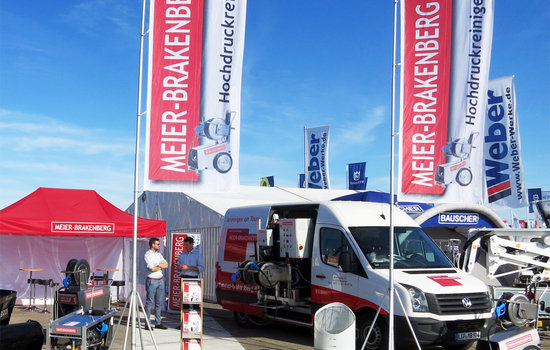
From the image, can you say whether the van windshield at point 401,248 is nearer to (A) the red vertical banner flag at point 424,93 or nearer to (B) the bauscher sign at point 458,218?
(A) the red vertical banner flag at point 424,93

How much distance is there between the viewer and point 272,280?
35.4ft

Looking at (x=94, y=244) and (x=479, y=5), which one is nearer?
(x=479, y=5)

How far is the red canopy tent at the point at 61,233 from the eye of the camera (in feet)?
46.3

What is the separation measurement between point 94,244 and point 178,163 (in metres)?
9.75

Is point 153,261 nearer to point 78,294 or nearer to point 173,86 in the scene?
point 78,294

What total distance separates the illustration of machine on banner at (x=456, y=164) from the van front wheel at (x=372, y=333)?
2.35 meters

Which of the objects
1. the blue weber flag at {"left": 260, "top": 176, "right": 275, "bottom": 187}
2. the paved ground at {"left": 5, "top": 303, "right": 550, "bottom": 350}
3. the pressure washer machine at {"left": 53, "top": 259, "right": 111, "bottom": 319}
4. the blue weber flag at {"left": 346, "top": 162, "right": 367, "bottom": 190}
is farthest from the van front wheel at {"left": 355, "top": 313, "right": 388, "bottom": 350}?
the blue weber flag at {"left": 260, "top": 176, "right": 275, "bottom": 187}

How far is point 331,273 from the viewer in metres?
9.92

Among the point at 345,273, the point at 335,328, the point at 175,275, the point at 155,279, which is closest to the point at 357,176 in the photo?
the point at 175,275

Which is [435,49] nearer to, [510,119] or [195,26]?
[195,26]

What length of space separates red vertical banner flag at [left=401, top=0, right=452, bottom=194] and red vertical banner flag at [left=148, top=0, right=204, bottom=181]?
310 cm

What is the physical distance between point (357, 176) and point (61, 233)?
18825 mm

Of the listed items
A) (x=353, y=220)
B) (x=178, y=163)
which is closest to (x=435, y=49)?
(x=353, y=220)

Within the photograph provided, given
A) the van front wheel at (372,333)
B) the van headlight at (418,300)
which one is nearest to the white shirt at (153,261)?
the van front wheel at (372,333)
